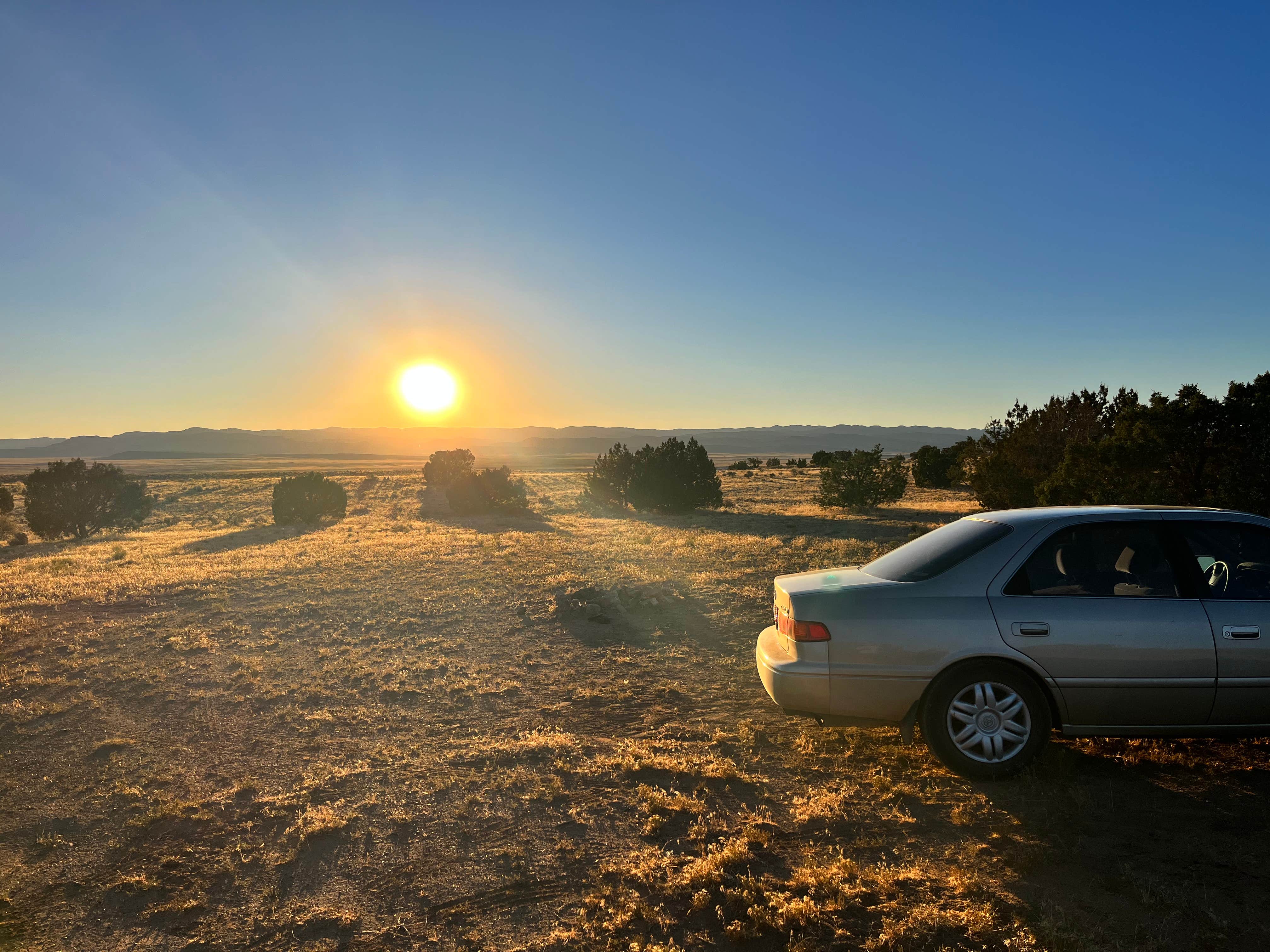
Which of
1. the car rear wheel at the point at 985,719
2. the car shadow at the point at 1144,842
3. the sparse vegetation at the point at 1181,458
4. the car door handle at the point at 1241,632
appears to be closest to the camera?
the car shadow at the point at 1144,842

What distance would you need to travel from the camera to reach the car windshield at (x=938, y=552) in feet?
15.9

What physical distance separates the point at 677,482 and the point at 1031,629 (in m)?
25.0

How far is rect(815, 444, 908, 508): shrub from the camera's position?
88.1 ft

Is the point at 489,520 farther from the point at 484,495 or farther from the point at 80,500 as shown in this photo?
the point at 80,500

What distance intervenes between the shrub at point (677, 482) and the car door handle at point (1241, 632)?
24513mm

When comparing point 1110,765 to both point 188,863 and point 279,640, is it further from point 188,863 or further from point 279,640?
point 279,640

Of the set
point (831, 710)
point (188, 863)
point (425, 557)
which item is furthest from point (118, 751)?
point (425, 557)

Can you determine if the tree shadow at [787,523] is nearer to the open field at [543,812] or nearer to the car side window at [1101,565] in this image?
the open field at [543,812]

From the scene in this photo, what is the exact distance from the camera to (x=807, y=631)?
15.6ft

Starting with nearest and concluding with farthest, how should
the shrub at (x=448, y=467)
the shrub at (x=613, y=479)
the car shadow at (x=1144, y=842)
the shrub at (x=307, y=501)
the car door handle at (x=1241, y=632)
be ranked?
the car shadow at (x=1144, y=842)
the car door handle at (x=1241, y=632)
the shrub at (x=307, y=501)
the shrub at (x=613, y=479)
the shrub at (x=448, y=467)

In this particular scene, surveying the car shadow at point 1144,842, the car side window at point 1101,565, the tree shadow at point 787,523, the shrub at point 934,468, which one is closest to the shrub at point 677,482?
the tree shadow at point 787,523

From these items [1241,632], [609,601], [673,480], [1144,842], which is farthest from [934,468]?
[1144,842]

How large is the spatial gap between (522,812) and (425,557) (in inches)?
506

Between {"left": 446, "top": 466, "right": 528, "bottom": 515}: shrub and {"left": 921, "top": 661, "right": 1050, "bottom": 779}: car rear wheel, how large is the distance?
26422 mm
